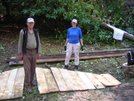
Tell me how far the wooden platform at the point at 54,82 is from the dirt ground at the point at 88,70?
0.21m

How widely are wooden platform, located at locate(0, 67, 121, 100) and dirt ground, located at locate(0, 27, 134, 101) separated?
0.69 ft

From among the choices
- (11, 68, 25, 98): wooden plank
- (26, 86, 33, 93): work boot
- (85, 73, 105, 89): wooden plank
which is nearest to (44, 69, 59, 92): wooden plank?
(26, 86, 33, 93): work boot

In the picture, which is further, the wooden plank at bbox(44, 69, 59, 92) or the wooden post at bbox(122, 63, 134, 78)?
the wooden post at bbox(122, 63, 134, 78)

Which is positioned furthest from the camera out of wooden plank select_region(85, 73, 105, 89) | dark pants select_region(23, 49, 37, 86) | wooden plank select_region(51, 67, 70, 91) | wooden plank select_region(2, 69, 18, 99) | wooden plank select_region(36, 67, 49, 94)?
wooden plank select_region(85, 73, 105, 89)

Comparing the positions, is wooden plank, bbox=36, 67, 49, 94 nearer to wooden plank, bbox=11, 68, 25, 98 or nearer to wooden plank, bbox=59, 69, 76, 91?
wooden plank, bbox=11, 68, 25, 98

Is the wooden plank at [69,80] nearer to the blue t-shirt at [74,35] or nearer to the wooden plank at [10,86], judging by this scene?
the blue t-shirt at [74,35]

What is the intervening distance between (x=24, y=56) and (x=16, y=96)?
103 centimetres

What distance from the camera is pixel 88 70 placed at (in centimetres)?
655

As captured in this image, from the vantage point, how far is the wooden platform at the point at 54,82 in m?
4.46

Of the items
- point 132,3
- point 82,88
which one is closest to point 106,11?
point 132,3

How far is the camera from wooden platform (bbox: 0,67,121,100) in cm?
446

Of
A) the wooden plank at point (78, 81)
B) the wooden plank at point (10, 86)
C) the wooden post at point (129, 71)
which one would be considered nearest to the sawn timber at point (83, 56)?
the wooden plank at point (10, 86)

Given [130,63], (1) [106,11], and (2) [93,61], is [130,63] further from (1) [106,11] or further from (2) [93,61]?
(1) [106,11]

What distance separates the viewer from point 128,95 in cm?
434
